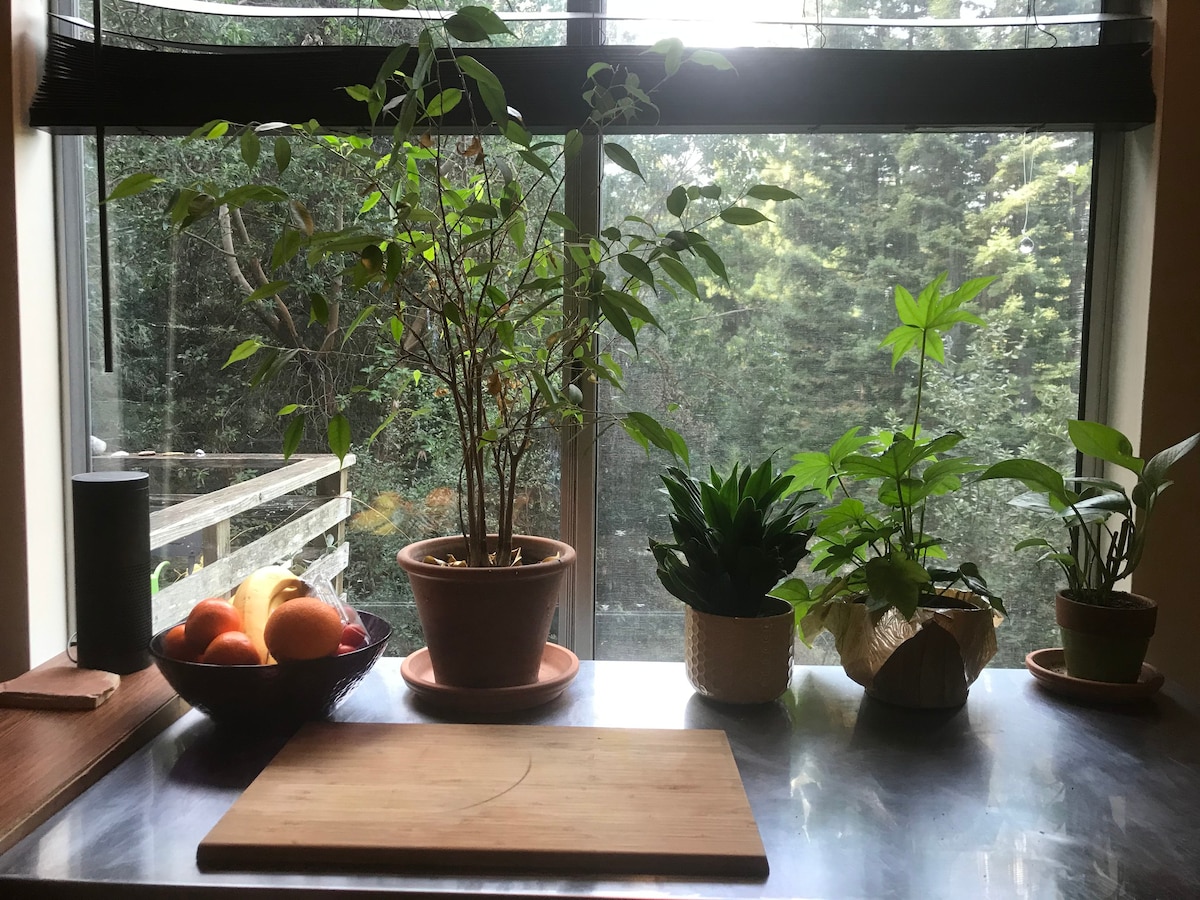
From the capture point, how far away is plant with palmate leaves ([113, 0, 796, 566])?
962 millimetres

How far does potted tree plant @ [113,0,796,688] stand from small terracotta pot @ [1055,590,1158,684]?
605 mm

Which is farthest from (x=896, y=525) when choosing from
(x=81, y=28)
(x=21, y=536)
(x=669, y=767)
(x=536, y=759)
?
(x=81, y=28)

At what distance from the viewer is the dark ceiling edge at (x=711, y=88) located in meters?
1.33

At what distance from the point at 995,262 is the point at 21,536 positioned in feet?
5.47

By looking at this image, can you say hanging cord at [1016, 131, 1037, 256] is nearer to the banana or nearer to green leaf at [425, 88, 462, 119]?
green leaf at [425, 88, 462, 119]

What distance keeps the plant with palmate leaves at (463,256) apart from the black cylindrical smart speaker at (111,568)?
0.79 feet

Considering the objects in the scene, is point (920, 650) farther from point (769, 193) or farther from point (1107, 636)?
point (769, 193)

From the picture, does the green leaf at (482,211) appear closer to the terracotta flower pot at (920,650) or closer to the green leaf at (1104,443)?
the terracotta flower pot at (920,650)

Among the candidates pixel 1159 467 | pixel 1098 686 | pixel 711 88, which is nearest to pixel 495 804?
pixel 1098 686

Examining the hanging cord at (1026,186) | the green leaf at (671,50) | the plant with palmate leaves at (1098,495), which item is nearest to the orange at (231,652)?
the green leaf at (671,50)

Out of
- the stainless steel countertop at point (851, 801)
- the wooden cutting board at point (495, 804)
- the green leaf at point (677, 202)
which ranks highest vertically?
the green leaf at point (677, 202)

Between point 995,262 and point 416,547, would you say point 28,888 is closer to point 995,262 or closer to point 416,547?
point 416,547

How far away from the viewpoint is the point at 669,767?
3.09 ft

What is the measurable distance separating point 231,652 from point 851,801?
73 centimetres
